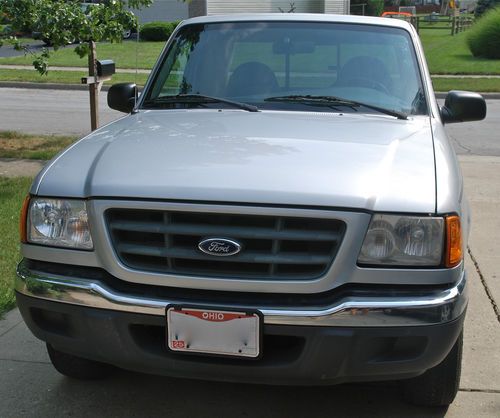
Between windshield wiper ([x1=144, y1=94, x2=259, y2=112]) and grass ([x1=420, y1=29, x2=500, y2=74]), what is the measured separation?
1619 cm

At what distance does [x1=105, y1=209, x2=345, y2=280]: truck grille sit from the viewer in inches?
111

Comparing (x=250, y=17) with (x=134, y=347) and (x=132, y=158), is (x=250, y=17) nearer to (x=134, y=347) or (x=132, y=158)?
(x=132, y=158)

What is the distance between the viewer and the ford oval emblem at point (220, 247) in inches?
112

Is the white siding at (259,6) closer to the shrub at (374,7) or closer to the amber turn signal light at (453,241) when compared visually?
the shrub at (374,7)

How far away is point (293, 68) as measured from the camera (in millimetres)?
4398

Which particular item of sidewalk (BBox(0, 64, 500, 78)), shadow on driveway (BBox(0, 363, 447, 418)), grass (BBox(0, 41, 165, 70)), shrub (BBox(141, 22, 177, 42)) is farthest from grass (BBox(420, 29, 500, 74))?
shadow on driveway (BBox(0, 363, 447, 418))

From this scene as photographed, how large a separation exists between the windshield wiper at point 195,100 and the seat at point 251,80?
0.14 m

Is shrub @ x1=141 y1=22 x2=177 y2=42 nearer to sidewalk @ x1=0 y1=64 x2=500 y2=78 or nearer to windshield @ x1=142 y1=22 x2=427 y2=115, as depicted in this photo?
sidewalk @ x1=0 y1=64 x2=500 y2=78

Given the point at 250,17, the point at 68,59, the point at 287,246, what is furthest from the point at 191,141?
the point at 68,59

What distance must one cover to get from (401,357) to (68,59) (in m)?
22.7

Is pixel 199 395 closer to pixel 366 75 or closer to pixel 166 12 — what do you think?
pixel 366 75

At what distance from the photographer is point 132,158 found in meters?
3.20

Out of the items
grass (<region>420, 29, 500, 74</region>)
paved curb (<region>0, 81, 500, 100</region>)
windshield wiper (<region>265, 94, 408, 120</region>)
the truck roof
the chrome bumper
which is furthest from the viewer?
grass (<region>420, 29, 500, 74</region>)

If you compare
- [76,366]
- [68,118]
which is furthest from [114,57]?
[76,366]
